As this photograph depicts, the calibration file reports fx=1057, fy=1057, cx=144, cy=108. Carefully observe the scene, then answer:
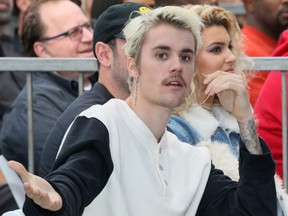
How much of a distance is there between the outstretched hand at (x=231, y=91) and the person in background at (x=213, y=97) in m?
0.55

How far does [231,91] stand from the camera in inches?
168

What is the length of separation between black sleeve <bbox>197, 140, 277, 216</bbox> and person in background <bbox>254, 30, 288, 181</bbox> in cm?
160

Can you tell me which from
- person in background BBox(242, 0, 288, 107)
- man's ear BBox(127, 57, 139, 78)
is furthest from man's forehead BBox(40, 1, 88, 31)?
man's ear BBox(127, 57, 139, 78)

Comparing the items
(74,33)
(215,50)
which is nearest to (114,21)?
(215,50)

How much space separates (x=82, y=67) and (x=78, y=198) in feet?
5.78

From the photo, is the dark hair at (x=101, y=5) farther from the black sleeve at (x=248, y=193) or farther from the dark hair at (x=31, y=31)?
the black sleeve at (x=248, y=193)

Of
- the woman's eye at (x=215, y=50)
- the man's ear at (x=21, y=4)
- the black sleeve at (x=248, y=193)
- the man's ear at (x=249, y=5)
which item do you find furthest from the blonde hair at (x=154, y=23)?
the man's ear at (x=21, y=4)

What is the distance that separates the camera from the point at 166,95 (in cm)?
412

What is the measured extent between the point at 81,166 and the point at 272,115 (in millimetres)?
2285

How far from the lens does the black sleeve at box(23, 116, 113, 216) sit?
371 centimetres

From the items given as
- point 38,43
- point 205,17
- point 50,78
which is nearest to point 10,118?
point 50,78

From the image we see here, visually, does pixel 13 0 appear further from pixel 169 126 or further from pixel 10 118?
pixel 169 126

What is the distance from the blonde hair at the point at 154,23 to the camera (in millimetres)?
4168

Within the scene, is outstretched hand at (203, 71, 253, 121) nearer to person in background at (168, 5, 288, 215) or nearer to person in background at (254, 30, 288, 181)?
person in background at (168, 5, 288, 215)
